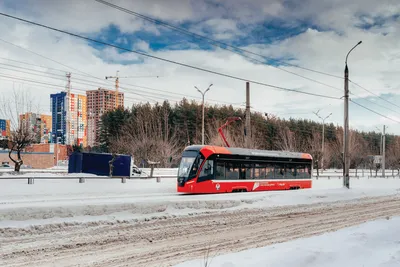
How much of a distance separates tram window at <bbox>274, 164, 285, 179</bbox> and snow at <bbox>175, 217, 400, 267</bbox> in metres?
15.7

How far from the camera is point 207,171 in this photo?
2255 centimetres

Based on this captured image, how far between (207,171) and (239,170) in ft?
9.35

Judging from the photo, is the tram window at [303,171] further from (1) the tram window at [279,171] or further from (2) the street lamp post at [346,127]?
(2) the street lamp post at [346,127]

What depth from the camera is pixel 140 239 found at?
10266 mm

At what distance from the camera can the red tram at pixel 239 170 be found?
22.3 meters

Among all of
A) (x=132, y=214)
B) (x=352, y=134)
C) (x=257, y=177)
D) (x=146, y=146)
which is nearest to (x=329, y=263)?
(x=132, y=214)

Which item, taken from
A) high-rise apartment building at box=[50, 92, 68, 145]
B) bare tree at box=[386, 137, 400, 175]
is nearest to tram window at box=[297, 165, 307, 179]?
bare tree at box=[386, 137, 400, 175]

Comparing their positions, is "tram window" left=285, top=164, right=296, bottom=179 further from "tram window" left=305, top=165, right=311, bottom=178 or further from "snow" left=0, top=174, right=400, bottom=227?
"snow" left=0, top=174, right=400, bottom=227

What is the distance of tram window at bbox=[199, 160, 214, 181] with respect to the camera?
22312 mm

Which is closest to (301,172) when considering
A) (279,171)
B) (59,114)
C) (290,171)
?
(290,171)

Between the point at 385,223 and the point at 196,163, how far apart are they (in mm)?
11170

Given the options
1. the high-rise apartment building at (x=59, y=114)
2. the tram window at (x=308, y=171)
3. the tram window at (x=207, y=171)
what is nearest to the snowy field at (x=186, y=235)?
the tram window at (x=207, y=171)

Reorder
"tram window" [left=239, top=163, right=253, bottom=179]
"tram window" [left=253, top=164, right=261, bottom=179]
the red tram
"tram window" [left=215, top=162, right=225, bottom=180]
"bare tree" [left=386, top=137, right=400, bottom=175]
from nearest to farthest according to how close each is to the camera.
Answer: the red tram → "tram window" [left=215, top=162, right=225, bottom=180] → "tram window" [left=239, top=163, right=253, bottom=179] → "tram window" [left=253, top=164, right=261, bottom=179] → "bare tree" [left=386, top=137, right=400, bottom=175]

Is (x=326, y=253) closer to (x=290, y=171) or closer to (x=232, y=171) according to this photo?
(x=232, y=171)
